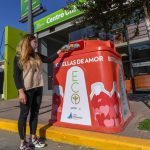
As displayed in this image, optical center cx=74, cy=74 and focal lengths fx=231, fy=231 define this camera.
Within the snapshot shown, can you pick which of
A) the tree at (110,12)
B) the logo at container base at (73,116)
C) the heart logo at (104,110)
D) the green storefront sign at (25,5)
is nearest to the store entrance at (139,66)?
the tree at (110,12)

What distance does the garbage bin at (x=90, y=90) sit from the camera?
386 cm

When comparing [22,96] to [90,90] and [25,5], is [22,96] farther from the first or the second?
[25,5]

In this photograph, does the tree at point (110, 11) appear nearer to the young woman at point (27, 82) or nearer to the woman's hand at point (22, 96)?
the young woman at point (27, 82)

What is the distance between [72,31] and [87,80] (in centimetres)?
918

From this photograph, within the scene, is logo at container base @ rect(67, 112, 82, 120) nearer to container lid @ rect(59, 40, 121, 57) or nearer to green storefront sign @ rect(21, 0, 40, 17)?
container lid @ rect(59, 40, 121, 57)

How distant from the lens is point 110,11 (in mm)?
5176

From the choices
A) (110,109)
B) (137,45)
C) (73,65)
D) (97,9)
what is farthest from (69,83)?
(137,45)

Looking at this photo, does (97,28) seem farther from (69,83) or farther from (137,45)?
(137,45)

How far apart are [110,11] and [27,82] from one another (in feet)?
8.93

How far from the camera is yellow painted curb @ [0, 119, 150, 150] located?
319 centimetres

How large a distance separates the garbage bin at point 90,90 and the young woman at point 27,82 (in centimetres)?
77

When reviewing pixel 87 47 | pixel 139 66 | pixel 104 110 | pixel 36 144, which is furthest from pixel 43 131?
pixel 139 66

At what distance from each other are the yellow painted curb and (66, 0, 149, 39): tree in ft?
8.85

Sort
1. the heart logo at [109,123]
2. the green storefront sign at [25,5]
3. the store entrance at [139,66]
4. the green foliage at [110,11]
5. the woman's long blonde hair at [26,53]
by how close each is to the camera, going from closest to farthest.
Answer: the woman's long blonde hair at [26,53] → the heart logo at [109,123] → the green foliage at [110,11] → the green storefront sign at [25,5] → the store entrance at [139,66]
